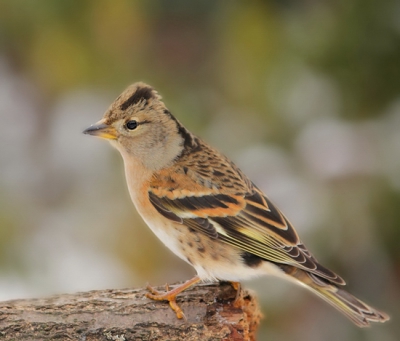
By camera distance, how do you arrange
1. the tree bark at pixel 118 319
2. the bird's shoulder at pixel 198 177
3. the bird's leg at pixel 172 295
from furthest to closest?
the bird's shoulder at pixel 198 177 < the bird's leg at pixel 172 295 < the tree bark at pixel 118 319

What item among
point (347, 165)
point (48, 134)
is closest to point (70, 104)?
point (48, 134)

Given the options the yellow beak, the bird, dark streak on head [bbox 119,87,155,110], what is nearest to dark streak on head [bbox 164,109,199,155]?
the bird

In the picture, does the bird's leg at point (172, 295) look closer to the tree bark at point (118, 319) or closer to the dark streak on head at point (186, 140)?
the tree bark at point (118, 319)

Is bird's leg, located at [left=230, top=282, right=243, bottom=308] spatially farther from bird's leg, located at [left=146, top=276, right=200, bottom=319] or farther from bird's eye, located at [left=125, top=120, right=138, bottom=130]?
bird's eye, located at [left=125, top=120, right=138, bottom=130]

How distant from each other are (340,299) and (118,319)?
107cm

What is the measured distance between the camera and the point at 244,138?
17.2 feet

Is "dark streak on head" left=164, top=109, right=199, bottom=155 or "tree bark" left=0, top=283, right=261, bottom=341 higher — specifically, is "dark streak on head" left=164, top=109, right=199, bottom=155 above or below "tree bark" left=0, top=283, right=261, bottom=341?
above

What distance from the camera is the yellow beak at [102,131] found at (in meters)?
3.30

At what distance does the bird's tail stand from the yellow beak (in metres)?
1.10

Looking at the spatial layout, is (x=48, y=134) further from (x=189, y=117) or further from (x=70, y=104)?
(x=189, y=117)

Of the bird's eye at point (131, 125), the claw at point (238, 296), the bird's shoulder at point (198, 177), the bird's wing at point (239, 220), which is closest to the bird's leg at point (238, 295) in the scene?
the claw at point (238, 296)

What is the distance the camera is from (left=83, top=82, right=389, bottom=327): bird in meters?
3.11

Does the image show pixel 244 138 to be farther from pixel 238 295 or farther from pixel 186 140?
pixel 238 295

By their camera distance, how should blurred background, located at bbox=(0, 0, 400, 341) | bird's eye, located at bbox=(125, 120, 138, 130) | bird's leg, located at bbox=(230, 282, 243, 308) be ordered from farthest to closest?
1. blurred background, located at bbox=(0, 0, 400, 341)
2. bird's eye, located at bbox=(125, 120, 138, 130)
3. bird's leg, located at bbox=(230, 282, 243, 308)
